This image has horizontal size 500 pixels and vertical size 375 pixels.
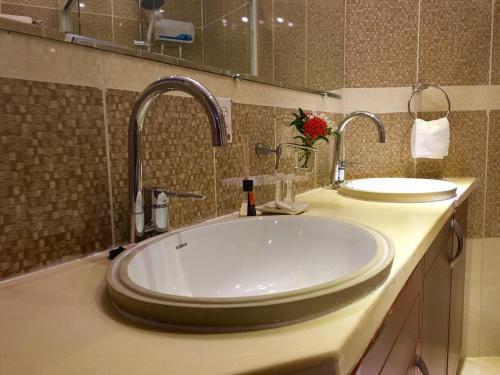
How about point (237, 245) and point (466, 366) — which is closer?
point (237, 245)

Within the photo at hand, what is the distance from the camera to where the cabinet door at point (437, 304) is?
91 cm

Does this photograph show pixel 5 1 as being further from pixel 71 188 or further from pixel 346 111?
pixel 346 111

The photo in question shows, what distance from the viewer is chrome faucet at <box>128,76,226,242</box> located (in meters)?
0.58

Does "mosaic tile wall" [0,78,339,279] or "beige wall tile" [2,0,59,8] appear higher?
"beige wall tile" [2,0,59,8]

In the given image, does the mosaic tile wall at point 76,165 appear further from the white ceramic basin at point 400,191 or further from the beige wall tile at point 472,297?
the beige wall tile at point 472,297

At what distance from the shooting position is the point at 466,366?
1.76 metres

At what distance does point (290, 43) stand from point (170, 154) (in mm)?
811

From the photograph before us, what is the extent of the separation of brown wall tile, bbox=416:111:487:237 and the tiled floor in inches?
23.1

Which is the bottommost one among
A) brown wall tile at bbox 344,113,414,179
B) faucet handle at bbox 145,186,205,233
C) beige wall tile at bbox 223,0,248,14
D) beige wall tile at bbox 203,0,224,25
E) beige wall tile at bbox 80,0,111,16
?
faucet handle at bbox 145,186,205,233

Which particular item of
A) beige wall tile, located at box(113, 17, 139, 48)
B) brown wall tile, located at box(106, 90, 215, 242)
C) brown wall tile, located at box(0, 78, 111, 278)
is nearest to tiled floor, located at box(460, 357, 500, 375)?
brown wall tile, located at box(106, 90, 215, 242)

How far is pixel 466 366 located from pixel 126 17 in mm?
1955

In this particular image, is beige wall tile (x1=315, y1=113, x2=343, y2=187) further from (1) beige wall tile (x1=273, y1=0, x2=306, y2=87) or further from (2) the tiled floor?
(2) the tiled floor

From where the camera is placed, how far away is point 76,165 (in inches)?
25.9

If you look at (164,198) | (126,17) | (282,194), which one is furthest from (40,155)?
(282,194)
